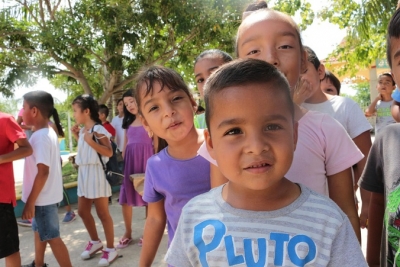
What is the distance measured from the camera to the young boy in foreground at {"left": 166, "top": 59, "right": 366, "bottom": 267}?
3.26 ft

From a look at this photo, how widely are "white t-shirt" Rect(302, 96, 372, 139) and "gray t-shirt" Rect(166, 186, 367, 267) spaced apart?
4.98ft

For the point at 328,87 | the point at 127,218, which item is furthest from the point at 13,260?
the point at 328,87

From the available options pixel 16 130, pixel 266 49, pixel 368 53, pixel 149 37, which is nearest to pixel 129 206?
pixel 16 130

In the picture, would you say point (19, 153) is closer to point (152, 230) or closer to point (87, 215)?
point (87, 215)

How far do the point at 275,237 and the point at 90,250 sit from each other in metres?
3.46

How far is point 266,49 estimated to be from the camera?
1383 millimetres

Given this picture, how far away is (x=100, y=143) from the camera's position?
13.0 ft

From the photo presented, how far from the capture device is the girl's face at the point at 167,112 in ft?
5.69

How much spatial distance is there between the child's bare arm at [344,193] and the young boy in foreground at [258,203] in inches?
12.1

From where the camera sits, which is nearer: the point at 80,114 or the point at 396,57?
the point at 396,57

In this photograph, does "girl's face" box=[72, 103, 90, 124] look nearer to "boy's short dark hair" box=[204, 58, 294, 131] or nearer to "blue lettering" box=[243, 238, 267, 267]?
"boy's short dark hair" box=[204, 58, 294, 131]

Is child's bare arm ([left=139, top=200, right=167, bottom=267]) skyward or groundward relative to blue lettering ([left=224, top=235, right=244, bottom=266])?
groundward

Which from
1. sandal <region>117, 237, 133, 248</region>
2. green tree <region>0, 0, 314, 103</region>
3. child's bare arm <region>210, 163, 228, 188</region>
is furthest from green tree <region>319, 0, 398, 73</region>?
child's bare arm <region>210, 163, 228, 188</region>

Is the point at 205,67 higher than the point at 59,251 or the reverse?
higher
